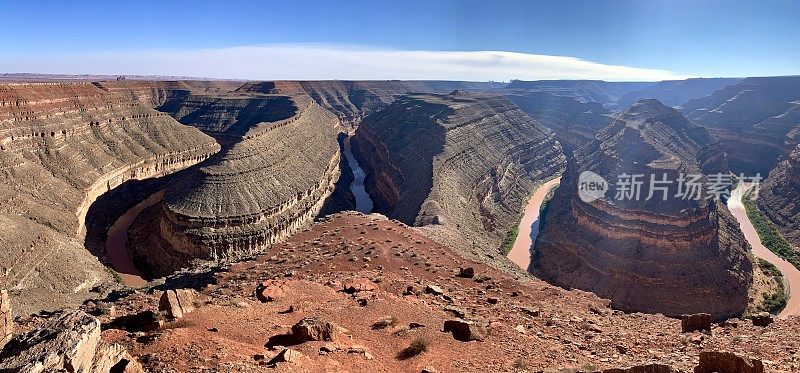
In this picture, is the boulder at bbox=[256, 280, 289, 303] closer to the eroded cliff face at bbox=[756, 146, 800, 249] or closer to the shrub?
the shrub

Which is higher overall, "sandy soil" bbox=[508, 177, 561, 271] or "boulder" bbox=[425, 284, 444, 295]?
"boulder" bbox=[425, 284, 444, 295]

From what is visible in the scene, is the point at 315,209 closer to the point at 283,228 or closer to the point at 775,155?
the point at 283,228

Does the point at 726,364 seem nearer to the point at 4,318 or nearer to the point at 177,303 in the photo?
the point at 177,303

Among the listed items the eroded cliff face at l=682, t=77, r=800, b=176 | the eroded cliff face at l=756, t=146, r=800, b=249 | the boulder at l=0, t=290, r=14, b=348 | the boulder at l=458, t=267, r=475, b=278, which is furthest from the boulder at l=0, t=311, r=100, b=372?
the eroded cliff face at l=682, t=77, r=800, b=176

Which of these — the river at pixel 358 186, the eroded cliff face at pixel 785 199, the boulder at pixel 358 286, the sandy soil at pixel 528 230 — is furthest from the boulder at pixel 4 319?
the eroded cliff face at pixel 785 199

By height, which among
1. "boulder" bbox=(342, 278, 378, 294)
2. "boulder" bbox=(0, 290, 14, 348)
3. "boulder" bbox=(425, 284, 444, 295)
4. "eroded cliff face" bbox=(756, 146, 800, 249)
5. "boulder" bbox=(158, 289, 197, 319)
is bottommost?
"eroded cliff face" bbox=(756, 146, 800, 249)
